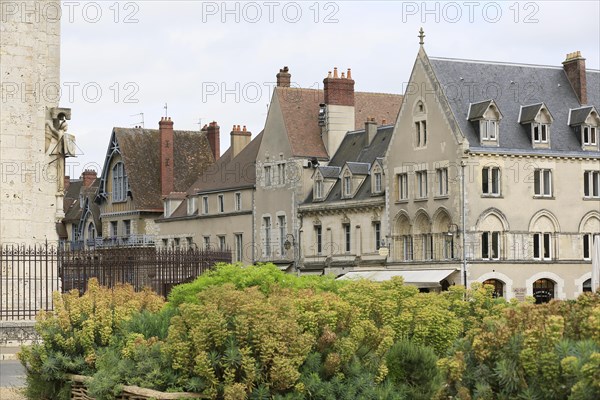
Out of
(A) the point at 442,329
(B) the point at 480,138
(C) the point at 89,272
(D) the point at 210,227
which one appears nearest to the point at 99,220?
(D) the point at 210,227

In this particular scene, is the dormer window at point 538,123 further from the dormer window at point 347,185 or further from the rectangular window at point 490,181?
the dormer window at point 347,185

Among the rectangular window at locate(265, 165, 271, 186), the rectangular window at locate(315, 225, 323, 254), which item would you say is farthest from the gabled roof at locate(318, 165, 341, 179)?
the rectangular window at locate(265, 165, 271, 186)

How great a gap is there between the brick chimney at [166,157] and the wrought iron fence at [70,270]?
4519cm

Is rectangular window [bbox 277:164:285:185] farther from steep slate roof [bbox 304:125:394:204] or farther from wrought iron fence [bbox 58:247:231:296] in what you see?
wrought iron fence [bbox 58:247:231:296]

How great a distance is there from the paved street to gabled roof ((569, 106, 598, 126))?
37.9 metres

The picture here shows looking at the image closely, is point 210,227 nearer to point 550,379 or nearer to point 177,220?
point 177,220

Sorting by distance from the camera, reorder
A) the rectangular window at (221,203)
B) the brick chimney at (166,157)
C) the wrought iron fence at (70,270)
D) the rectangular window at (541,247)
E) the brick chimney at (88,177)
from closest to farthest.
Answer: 1. the wrought iron fence at (70,270)
2. the rectangular window at (541,247)
3. the rectangular window at (221,203)
4. the brick chimney at (166,157)
5. the brick chimney at (88,177)

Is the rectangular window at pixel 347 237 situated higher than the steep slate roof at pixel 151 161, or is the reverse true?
the steep slate roof at pixel 151 161

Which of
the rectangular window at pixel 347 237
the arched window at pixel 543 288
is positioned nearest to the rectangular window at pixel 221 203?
the rectangular window at pixel 347 237

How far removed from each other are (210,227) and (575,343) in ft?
211

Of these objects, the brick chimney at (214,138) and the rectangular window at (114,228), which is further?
the brick chimney at (214,138)

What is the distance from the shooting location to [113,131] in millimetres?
80375

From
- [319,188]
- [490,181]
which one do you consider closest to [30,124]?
[490,181]

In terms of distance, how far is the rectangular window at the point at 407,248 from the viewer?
56.8 meters
